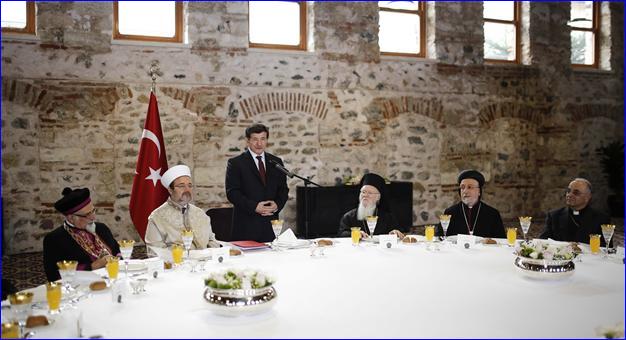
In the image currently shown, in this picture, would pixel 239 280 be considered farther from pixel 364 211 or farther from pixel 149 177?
pixel 149 177

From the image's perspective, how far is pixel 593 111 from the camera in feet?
33.6

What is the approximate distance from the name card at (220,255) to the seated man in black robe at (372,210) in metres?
1.40

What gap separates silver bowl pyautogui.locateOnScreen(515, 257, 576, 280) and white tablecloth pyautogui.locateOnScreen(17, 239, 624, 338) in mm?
40

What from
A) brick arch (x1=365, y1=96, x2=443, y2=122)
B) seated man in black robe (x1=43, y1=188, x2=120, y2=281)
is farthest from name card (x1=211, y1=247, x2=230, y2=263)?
brick arch (x1=365, y1=96, x2=443, y2=122)

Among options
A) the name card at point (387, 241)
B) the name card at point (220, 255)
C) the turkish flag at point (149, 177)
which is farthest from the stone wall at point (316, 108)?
the name card at point (220, 255)

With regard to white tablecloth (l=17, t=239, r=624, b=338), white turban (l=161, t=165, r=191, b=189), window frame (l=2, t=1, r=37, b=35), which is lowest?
white tablecloth (l=17, t=239, r=624, b=338)

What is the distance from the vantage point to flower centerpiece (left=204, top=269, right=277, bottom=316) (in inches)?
87.6

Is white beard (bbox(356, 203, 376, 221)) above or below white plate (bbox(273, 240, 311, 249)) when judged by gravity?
above

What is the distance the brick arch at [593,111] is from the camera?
10039 millimetres

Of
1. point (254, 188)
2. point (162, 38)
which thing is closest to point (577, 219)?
point (254, 188)

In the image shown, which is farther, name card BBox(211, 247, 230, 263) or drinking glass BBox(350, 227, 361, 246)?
drinking glass BBox(350, 227, 361, 246)

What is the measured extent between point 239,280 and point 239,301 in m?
0.12

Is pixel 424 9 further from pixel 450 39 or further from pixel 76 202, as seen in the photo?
pixel 76 202

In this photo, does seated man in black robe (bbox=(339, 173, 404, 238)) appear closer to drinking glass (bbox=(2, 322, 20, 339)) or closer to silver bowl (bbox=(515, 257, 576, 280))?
silver bowl (bbox=(515, 257, 576, 280))
